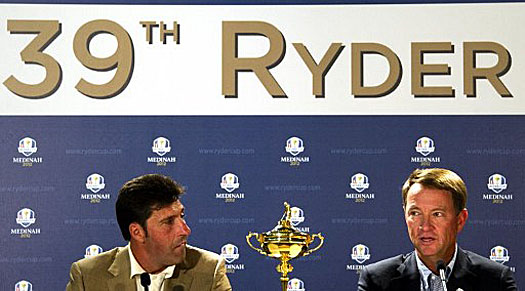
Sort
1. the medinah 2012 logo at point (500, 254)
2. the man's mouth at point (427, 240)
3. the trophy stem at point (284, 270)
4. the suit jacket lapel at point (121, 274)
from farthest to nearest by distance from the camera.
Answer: the medinah 2012 logo at point (500, 254)
the trophy stem at point (284, 270)
the suit jacket lapel at point (121, 274)
the man's mouth at point (427, 240)

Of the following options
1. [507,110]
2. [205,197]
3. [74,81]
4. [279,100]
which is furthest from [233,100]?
[507,110]

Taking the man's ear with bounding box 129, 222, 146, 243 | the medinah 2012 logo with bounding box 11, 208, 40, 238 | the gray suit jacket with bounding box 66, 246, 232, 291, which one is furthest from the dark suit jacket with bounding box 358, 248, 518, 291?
the medinah 2012 logo with bounding box 11, 208, 40, 238

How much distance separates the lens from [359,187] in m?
5.59

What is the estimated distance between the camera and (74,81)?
565 centimetres

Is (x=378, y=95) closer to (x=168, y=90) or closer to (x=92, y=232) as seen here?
(x=168, y=90)

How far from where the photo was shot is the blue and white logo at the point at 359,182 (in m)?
5.58

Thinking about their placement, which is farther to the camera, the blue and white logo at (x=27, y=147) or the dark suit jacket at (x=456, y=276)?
the blue and white logo at (x=27, y=147)

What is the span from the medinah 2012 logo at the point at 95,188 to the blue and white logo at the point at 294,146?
1147 millimetres

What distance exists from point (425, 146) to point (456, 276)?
7.32 ft

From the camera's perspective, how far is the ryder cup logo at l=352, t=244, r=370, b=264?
219 inches

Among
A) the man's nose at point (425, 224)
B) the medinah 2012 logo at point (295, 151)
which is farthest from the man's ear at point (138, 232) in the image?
the medinah 2012 logo at point (295, 151)

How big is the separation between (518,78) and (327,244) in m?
1.56

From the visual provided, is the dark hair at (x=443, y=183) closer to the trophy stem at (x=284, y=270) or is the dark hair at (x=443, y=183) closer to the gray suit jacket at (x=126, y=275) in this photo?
the gray suit jacket at (x=126, y=275)

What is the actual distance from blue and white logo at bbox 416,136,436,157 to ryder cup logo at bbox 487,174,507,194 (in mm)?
399
